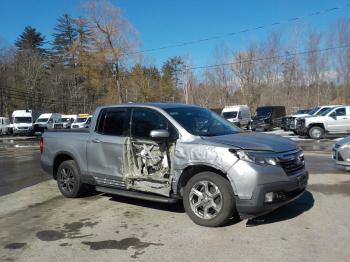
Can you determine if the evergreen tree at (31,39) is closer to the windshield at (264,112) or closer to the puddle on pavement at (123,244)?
the windshield at (264,112)

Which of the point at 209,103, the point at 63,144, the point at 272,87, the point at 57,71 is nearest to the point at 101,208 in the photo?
the point at 63,144

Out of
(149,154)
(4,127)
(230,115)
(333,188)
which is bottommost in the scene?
(333,188)

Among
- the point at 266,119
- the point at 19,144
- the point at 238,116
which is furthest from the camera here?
the point at 238,116

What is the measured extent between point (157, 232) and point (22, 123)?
42.9 metres

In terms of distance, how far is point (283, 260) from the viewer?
4785mm

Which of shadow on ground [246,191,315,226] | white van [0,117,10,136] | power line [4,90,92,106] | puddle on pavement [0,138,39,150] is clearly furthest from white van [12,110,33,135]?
shadow on ground [246,191,315,226]

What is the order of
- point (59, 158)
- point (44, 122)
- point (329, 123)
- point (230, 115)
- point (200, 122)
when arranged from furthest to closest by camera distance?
1. point (44, 122)
2. point (230, 115)
3. point (329, 123)
4. point (59, 158)
5. point (200, 122)

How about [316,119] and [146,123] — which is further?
[316,119]

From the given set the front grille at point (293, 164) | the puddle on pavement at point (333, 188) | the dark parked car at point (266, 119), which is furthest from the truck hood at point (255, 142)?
the dark parked car at point (266, 119)

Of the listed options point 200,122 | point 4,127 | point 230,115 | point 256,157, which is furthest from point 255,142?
point 4,127

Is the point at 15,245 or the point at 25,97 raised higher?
the point at 25,97

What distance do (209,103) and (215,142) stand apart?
65.9 m

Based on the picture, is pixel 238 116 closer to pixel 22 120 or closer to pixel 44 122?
pixel 44 122

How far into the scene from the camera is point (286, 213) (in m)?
6.67
